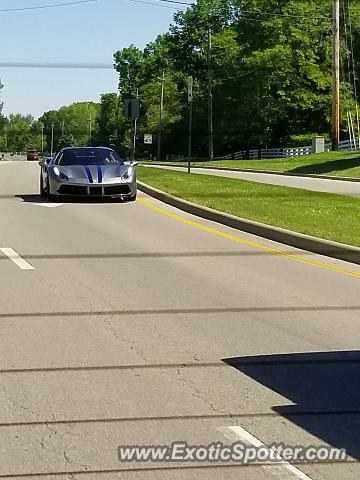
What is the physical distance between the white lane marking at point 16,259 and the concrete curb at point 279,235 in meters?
4.34

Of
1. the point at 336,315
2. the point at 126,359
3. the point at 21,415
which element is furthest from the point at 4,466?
the point at 336,315

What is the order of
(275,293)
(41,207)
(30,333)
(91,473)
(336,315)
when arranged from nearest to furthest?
(91,473) → (30,333) → (336,315) → (275,293) → (41,207)

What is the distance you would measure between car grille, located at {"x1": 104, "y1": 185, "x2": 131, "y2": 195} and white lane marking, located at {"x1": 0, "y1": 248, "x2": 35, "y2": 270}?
8.01 meters

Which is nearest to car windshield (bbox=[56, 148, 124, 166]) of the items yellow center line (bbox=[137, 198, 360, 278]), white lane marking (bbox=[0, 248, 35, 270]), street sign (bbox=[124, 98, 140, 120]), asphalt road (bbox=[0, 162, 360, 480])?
yellow center line (bbox=[137, 198, 360, 278])

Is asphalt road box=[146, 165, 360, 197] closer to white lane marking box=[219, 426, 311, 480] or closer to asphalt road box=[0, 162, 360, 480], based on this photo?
asphalt road box=[0, 162, 360, 480]

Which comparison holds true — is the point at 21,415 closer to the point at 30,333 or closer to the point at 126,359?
the point at 126,359

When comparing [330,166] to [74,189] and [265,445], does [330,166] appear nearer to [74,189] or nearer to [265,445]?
[74,189]

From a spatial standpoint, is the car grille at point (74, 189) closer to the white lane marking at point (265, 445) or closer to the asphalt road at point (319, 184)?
the asphalt road at point (319, 184)

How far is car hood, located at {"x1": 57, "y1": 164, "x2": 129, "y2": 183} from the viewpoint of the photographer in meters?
20.7

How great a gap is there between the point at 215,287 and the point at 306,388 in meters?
4.05

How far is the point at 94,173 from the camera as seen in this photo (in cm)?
2069

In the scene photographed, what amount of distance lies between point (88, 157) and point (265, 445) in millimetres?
17505

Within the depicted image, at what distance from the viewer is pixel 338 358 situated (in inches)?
270

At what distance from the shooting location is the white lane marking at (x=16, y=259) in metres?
11.3
